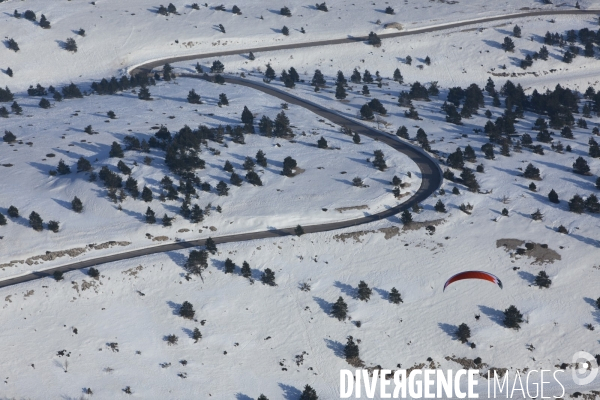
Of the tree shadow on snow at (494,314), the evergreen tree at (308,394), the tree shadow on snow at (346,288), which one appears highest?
the tree shadow on snow at (346,288)

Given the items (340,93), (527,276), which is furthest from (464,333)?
(340,93)

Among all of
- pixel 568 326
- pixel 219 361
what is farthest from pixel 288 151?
pixel 568 326

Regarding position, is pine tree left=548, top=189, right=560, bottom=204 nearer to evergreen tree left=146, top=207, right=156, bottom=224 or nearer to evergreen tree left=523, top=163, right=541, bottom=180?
evergreen tree left=523, top=163, right=541, bottom=180

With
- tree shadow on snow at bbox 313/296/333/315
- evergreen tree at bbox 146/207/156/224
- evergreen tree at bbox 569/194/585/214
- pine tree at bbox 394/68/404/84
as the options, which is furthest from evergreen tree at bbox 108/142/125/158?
pine tree at bbox 394/68/404/84

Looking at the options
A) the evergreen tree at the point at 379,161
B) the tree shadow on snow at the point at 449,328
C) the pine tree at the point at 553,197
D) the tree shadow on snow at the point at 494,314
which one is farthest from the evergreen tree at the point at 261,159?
the pine tree at the point at 553,197

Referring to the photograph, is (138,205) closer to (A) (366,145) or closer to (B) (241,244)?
(B) (241,244)

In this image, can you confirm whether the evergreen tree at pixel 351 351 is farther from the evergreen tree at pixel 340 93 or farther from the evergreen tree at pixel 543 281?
the evergreen tree at pixel 340 93
